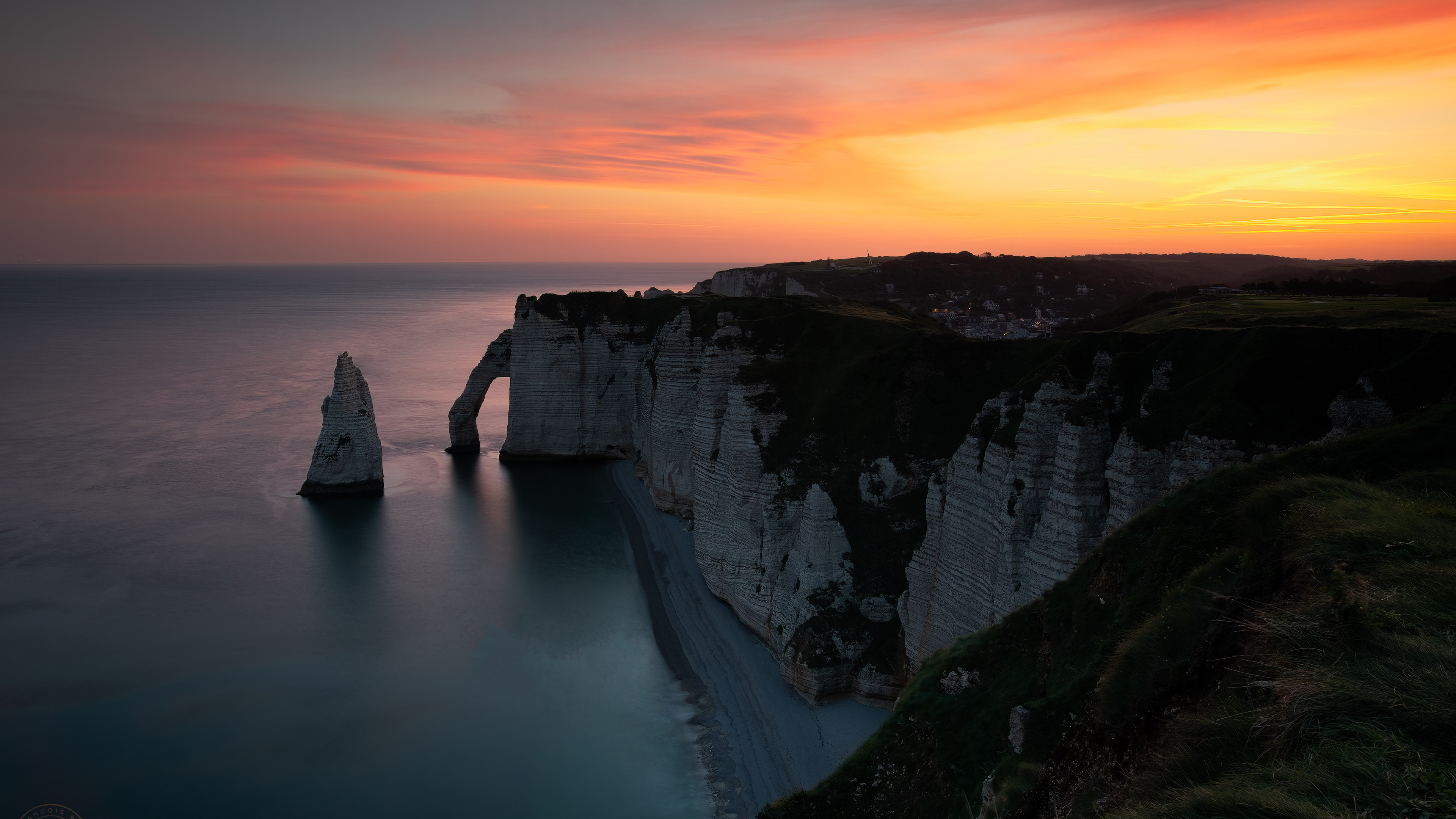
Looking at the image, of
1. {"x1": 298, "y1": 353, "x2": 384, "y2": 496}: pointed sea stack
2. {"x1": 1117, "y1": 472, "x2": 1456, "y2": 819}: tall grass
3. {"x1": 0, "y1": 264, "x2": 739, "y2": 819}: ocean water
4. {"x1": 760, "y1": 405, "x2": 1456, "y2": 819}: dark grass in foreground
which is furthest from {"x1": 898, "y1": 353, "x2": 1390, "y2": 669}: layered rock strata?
{"x1": 298, "y1": 353, "x2": 384, "y2": 496}: pointed sea stack

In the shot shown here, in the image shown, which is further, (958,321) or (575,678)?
(958,321)

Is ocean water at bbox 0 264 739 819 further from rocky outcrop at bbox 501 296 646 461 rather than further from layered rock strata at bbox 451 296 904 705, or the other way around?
layered rock strata at bbox 451 296 904 705

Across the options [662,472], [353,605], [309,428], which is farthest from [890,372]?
[309,428]

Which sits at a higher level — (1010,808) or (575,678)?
(1010,808)

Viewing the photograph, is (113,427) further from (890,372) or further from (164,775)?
(890,372)

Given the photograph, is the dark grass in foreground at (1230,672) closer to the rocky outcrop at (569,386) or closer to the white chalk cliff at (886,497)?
the white chalk cliff at (886,497)

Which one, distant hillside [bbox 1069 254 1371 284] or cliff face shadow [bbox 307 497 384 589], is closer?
cliff face shadow [bbox 307 497 384 589]

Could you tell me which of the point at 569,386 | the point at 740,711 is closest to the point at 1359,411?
the point at 740,711
